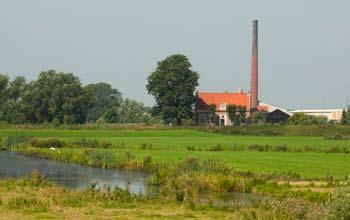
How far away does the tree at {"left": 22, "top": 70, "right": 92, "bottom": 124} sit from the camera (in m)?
134

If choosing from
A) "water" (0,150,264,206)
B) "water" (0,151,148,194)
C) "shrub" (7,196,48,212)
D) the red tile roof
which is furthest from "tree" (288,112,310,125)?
"shrub" (7,196,48,212)

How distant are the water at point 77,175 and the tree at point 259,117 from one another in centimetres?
8917

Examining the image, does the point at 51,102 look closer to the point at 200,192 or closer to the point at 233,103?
the point at 233,103

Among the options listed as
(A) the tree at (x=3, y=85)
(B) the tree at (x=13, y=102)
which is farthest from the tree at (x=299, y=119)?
(A) the tree at (x=3, y=85)

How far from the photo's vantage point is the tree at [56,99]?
5261 inches

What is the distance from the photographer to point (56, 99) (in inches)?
5261

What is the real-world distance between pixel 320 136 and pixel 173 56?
4288 centimetres

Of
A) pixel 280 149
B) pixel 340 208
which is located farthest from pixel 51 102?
pixel 340 208

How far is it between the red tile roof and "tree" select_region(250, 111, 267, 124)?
430 inches

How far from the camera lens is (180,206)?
24.9 m

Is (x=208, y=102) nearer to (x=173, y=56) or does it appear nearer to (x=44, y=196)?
(x=173, y=56)

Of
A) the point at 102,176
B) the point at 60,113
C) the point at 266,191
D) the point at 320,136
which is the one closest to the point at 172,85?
the point at 60,113

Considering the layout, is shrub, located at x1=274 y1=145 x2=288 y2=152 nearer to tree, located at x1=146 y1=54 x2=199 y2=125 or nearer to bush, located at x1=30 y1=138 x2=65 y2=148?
bush, located at x1=30 y1=138 x2=65 y2=148

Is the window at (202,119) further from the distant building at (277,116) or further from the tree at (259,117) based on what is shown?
the distant building at (277,116)
